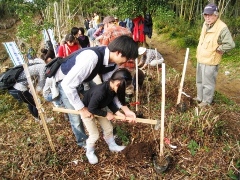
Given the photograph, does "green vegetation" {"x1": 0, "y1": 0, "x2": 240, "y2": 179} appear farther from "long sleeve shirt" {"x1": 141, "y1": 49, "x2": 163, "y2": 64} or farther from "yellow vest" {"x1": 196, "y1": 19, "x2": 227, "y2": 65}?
"long sleeve shirt" {"x1": 141, "y1": 49, "x2": 163, "y2": 64}

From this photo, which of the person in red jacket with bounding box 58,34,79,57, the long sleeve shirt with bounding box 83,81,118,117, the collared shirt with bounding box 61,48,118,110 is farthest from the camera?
the person in red jacket with bounding box 58,34,79,57

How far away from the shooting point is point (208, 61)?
→ 373 cm

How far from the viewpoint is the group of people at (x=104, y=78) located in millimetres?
2016

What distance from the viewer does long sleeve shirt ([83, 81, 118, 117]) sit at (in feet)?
7.48

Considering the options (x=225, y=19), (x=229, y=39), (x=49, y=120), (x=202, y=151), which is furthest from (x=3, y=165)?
(x=225, y=19)

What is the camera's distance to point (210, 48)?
3658 mm

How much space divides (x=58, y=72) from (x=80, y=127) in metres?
0.84

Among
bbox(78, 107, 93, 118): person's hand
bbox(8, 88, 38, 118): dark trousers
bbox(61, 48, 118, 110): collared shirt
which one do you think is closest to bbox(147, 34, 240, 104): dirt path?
bbox(78, 107, 93, 118): person's hand

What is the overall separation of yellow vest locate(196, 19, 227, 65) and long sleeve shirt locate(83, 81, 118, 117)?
216 cm

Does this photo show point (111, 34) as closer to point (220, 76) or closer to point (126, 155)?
point (126, 155)

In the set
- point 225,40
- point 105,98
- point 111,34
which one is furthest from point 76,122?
point 225,40

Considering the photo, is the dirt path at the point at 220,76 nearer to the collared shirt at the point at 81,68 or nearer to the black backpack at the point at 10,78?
the collared shirt at the point at 81,68

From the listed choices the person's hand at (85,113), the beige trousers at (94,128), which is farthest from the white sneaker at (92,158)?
the person's hand at (85,113)

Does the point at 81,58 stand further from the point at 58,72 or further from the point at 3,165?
the point at 3,165
